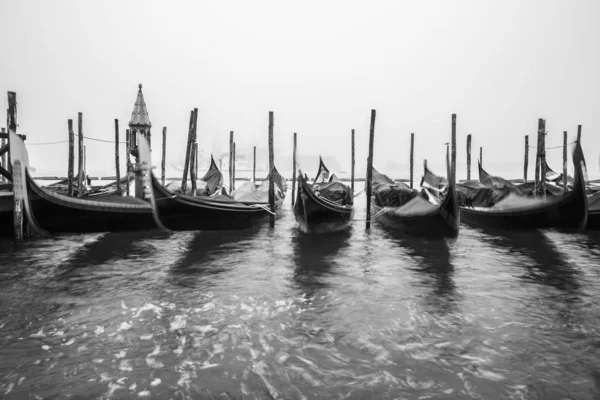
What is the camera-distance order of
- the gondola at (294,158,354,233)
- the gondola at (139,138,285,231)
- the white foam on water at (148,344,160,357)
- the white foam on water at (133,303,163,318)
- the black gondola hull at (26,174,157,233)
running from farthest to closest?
the gondola at (294,158,354,233), the gondola at (139,138,285,231), the black gondola hull at (26,174,157,233), the white foam on water at (133,303,163,318), the white foam on water at (148,344,160,357)

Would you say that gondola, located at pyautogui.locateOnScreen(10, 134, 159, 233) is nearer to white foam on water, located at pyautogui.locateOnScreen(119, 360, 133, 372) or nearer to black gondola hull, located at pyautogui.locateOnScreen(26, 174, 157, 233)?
black gondola hull, located at pyautogui.locateOnScreen(26, 174, 157, 233)

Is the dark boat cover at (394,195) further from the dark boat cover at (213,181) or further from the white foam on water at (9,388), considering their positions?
the white foam on water at (9,388)

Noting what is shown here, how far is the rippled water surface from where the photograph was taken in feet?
8.34

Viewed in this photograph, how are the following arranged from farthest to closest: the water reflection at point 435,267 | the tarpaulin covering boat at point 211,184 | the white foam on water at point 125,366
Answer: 1. the tarpaulin covering boat at point 211,184
2. the water reflection at point 435,267
3. the white foam on water at point 125,366

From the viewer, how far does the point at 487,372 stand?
2.69 m

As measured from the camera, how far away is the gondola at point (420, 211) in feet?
22.1

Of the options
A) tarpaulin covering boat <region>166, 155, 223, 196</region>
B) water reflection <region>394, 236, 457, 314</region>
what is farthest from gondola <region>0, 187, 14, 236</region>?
water reflection <region>394, 236, 457, 314</region>

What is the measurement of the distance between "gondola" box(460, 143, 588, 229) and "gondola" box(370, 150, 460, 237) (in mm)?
1416

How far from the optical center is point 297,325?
351 cm

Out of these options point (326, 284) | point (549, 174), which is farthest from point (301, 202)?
point (549, 174)

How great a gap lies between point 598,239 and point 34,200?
1025 cm

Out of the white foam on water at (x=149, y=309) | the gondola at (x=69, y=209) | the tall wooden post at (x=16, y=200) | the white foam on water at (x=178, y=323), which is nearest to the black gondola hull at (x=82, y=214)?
the gondola at (x=69, y=209)

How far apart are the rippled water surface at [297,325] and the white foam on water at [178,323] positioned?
22 millimetres

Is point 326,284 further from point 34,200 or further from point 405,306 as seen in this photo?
point 34,200
